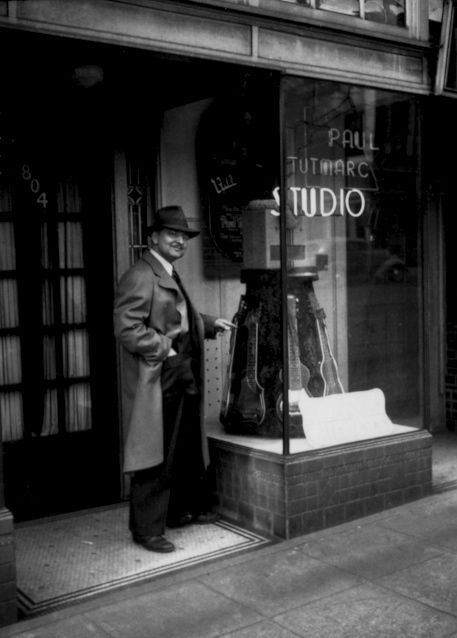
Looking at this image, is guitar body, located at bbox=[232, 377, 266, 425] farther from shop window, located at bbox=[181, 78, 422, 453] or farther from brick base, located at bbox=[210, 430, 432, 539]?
brick base, located at bbox=[210, 430, 432, 539]

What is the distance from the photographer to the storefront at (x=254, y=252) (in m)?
5.32

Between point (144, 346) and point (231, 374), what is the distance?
1265 mm

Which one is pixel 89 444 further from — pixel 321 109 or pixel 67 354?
pixel 321 109

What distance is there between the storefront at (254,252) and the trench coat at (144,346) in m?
0.80

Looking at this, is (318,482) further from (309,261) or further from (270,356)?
(309,261)

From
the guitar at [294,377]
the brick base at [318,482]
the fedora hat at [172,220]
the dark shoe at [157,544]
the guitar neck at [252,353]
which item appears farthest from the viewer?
the guitar neck at [252,353]

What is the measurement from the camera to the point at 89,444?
589cm

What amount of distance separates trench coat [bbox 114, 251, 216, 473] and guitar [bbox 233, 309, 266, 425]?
811 mm

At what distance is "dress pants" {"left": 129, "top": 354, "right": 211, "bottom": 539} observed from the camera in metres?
4.95

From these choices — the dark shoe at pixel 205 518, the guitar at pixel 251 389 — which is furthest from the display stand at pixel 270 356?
the dark shoe at pixel 205 518

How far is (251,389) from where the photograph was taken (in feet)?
18.8

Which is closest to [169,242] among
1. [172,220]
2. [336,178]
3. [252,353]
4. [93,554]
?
[172,220]

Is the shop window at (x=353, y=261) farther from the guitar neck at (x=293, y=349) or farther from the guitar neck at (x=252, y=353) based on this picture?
the guitar neck at (x=252, y=353)

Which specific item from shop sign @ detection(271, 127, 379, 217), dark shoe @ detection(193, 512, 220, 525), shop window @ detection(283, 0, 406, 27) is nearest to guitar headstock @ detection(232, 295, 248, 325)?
shop sign @ detection(271, 127, 379, 217)
